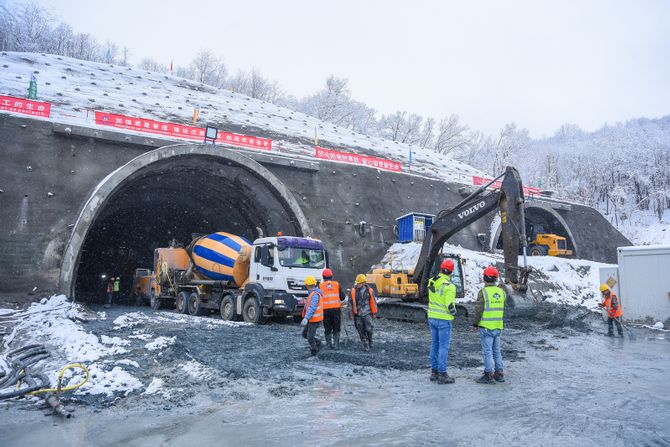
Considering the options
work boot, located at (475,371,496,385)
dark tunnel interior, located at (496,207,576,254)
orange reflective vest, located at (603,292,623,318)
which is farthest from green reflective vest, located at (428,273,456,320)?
dark tunnel interior, located at (496,207,576,254)

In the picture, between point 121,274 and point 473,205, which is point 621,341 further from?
point 121,274

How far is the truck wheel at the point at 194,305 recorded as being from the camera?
754 inches

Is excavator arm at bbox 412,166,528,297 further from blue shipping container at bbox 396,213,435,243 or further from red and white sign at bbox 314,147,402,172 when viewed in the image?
red and white sign at bbox 314,147,402,172

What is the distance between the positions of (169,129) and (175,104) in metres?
16.6

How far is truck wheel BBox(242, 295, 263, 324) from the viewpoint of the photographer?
618 inches

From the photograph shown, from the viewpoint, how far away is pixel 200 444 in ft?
15.6

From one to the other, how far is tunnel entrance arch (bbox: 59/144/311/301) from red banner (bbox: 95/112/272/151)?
5.06 feet

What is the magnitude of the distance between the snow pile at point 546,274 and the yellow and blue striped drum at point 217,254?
7662 mm

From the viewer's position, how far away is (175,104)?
121ft

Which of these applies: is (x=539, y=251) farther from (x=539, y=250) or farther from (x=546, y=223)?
(x=546, y=223)

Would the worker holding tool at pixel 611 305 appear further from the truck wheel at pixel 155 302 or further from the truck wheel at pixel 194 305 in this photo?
the truck wheel at pixel 155 302

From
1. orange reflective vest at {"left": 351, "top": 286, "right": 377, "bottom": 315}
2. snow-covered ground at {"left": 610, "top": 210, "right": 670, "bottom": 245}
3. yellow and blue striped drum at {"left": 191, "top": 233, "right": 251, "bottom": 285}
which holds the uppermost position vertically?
snow-covered ground at {"left": 610, "top": 210, "right": 670, "bottom": 245}

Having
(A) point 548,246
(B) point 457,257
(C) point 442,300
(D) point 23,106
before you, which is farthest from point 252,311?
(A) point 548,246

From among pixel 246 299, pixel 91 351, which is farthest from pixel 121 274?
pixel 91 351
